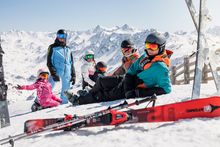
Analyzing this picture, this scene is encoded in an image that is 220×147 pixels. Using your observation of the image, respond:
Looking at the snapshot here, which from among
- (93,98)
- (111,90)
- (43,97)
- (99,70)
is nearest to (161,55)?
(111,90)

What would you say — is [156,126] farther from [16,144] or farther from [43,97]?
[43,97]

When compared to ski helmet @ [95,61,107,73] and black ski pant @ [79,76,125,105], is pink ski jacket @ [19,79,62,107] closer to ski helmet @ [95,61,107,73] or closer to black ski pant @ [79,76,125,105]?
ski helmet @ [95,61,107,73]

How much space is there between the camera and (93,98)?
7.17 metres

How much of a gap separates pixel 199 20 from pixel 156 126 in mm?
1843

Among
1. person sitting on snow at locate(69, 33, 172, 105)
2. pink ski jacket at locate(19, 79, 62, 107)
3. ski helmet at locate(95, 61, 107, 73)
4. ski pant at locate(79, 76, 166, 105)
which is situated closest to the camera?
person sitting on snow at locate(69, 33, 172, 105)

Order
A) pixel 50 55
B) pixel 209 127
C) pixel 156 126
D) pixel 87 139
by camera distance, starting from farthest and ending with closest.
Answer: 1. pixel 50 55
2. pixel 156 126
3. pixel 87 139
4. pixel 209 127

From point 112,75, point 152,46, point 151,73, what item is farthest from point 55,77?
point 152,46

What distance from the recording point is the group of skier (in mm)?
5609

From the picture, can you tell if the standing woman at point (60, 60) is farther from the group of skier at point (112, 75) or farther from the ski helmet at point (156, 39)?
the ski helmet at point (156, 39)

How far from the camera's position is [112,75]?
770 centimetres

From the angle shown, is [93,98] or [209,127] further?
[93,98]

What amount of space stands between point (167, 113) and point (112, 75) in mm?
3783

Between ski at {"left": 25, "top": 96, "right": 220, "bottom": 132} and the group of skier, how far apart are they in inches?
63.5

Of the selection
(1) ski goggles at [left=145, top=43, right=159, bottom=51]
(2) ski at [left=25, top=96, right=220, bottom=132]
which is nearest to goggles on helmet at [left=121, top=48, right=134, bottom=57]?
(1) ski goggles at [left=145, top=43, right=159, bottom=51]
